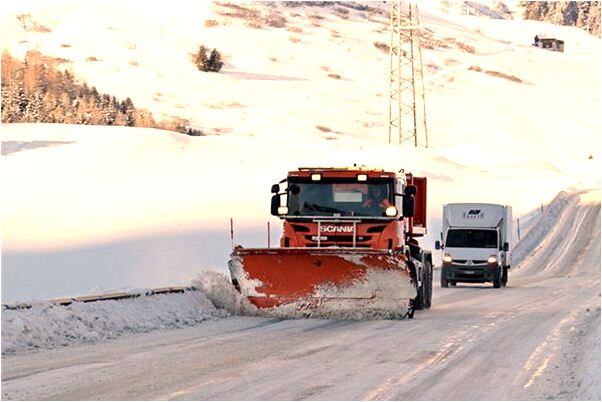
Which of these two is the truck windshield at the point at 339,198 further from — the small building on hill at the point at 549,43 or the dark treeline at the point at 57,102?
the small building on hill at the point at 549,43

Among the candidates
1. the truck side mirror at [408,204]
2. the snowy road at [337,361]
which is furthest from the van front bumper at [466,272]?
the truck side mirror at [408,204]

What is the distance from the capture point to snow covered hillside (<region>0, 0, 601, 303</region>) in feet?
156

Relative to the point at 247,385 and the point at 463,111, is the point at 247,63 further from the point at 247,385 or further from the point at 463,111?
the point at 247,385

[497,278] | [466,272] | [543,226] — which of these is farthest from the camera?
[543,226]

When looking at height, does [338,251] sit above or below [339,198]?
below

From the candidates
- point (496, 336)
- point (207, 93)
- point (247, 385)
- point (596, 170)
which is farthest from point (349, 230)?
point (207, 93)

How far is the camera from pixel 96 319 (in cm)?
1941

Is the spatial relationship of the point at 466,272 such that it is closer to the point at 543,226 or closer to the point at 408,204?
the point at 408,204

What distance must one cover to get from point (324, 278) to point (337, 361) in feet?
21.2

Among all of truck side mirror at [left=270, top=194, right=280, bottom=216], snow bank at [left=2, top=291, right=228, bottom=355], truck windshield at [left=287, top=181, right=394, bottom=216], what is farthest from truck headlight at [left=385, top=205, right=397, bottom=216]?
snow bank at [left=2, top=291, right=228, bottom=355]

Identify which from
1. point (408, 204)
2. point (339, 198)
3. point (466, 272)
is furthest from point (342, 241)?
point (466, 272)

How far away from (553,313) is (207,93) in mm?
90145

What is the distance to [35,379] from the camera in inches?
553

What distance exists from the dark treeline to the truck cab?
4681cm
